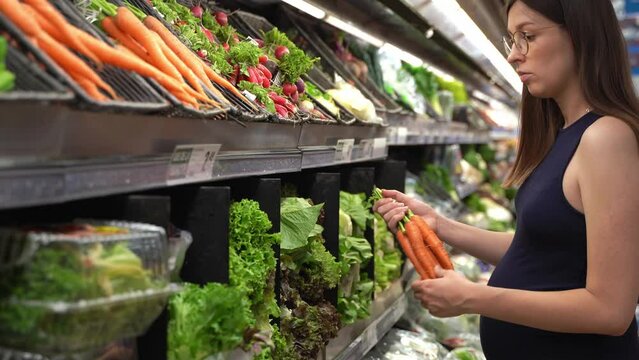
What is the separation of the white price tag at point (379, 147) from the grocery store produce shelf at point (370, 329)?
633 mm

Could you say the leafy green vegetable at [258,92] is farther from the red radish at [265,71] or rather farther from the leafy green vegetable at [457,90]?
the leafy green vegetable at [457,90]

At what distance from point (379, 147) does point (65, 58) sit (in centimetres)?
212

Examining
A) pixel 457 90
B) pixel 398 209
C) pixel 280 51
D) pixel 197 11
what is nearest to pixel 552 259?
pixel 398 209

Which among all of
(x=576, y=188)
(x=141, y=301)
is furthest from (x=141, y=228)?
(x=576, y=188)

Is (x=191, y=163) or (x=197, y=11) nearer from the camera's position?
(x=191, y=163)

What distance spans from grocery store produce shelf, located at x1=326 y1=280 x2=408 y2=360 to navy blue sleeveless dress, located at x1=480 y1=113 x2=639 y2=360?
1.99 feet

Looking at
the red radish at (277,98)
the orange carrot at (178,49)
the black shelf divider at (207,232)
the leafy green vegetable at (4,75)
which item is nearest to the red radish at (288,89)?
the red radish at (277,98)

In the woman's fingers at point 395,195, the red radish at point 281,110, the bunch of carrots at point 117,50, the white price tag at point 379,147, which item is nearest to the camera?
the bunch of carrots at point 117,50

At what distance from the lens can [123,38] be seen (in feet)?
6.14

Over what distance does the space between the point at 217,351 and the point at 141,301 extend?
391 mm

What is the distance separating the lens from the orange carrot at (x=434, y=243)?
250 centimetres

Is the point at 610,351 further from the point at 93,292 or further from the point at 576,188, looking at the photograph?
the point at 93,292

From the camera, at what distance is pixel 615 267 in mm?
1950

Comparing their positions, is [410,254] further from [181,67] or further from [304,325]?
[181,67]
